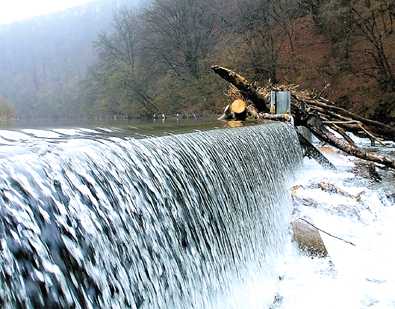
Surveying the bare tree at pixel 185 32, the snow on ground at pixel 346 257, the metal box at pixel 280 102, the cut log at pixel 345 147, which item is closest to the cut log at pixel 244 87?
the metal box at pixel 280 102

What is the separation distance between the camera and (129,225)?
3047 millimetres

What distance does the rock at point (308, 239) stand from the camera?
5641 mm

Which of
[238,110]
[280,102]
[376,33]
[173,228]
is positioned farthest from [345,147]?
[376,33]

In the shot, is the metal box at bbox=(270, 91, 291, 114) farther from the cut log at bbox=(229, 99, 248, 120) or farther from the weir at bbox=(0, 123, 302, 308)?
the weir at bbox=(0, 123, 302, 308)

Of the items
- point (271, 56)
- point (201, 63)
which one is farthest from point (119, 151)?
point (201, 63)

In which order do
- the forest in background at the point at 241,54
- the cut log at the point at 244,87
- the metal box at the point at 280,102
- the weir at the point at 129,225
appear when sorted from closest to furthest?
the weir at the point at 129,225 → the cut log at the point at 244,87 → the metal box at the point at 280,102 → the forest in background at the point at 241,54

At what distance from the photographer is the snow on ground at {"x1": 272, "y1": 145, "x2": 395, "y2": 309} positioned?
475 cm

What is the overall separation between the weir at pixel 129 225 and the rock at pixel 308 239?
0.36 m

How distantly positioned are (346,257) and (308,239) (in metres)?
0.50

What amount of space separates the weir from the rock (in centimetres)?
36

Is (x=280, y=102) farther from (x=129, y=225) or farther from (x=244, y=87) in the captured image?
(x=129, y=225)

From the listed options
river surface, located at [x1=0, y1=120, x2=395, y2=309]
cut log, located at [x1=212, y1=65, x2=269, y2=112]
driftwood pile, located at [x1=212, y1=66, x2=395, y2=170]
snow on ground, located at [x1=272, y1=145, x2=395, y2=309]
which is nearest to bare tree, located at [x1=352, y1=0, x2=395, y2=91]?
driftwood pile, located at [x1=212, y1=66, x2=395, y2=170]

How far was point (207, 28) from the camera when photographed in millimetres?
35875

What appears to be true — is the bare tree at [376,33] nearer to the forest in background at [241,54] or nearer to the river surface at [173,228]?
the forest in background at [241,54]
